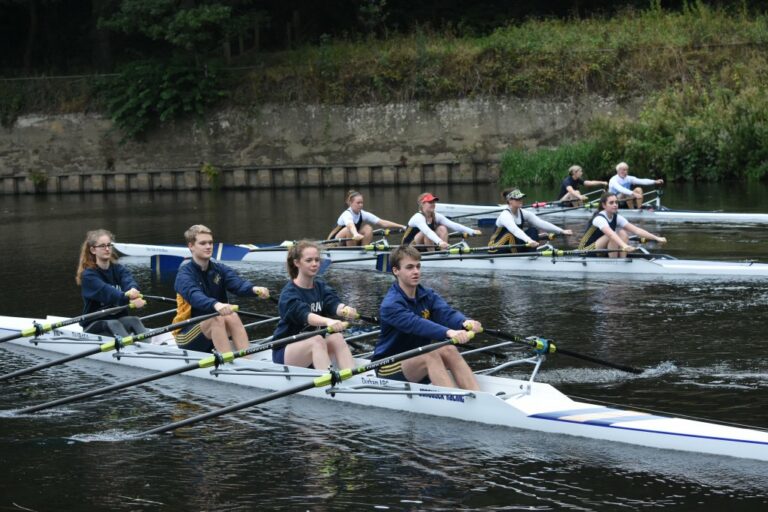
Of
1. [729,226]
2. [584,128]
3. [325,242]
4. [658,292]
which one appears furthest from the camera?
[584,128]

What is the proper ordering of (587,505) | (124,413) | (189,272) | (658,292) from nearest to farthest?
1. (587,505)
2. (124,413)
3. (189,272)
4. (658,292)

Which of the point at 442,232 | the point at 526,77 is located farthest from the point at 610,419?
the point at 526,77

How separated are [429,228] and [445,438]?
10.2 m

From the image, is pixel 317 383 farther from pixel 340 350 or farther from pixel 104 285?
pixel 104 285

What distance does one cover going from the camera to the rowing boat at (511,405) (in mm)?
9141

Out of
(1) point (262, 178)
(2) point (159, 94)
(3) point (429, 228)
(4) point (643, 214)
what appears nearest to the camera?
(3) point (429, 228)

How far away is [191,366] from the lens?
1111 centimetres

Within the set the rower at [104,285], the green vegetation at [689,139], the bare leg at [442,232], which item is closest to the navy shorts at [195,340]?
the rower at [104,285]

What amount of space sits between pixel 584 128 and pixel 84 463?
33.0 m

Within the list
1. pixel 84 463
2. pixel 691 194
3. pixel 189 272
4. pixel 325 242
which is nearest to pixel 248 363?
pixel 189 272

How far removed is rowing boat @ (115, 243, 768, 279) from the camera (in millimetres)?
18078

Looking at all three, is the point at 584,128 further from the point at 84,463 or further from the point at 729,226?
the point at 84,463

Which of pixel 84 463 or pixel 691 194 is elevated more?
pixel 691 194

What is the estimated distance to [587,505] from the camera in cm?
835
